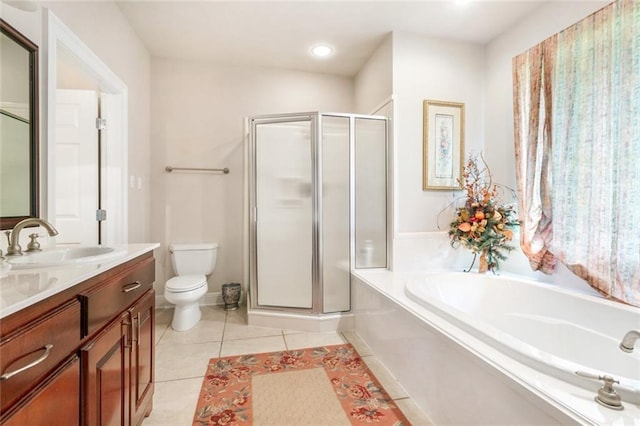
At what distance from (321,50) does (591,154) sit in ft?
7.61

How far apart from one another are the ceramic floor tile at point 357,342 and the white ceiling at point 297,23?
8.59 ft

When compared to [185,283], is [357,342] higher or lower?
lower

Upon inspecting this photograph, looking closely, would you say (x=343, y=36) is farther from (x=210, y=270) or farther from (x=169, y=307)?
(x=169, y=307)

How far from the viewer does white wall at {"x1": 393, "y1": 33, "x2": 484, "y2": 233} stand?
2.51 meters

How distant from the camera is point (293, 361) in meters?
2.00

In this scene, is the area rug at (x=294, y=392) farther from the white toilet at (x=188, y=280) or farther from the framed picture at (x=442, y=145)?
the framed picture at (x=442, y=145)

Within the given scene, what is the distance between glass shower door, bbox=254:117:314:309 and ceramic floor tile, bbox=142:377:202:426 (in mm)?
938

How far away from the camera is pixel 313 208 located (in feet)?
8.24

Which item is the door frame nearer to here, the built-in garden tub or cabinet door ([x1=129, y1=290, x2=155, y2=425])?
cabinet door ([x1=129, y1=290, x2=155, y2=425])

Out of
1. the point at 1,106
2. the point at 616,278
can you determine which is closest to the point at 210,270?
the point at 1,106

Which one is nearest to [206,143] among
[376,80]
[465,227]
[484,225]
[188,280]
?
[188,280]

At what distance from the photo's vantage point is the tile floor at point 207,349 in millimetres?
1541

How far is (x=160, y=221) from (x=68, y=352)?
2397mm

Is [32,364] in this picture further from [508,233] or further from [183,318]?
[508,233]
